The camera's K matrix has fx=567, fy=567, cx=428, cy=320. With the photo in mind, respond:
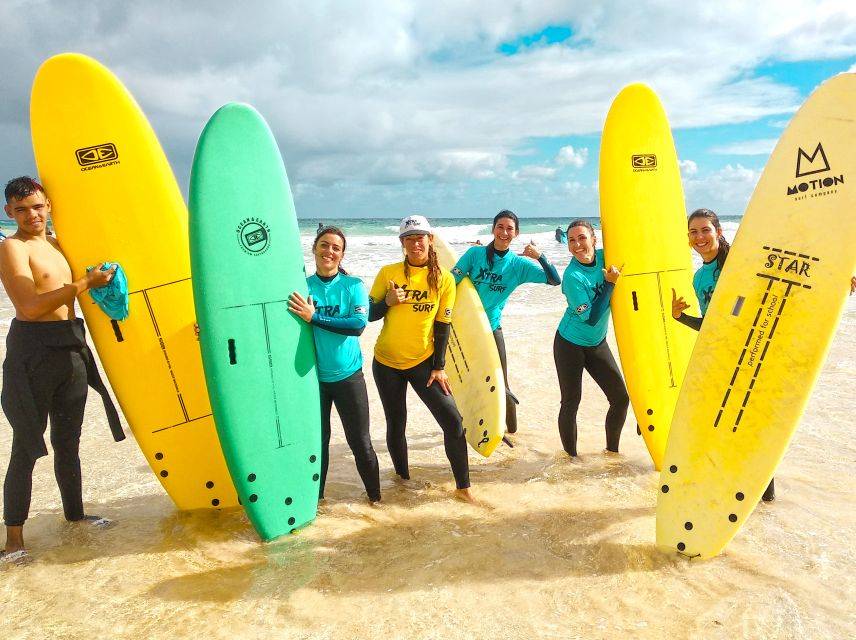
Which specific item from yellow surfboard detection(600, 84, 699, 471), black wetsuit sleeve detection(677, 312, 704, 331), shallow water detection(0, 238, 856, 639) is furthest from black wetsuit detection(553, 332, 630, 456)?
black wetsuit sleeve detection(677, 312, 704, 331)

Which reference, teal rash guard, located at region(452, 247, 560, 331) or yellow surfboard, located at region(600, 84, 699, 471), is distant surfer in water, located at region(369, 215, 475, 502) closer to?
teal rash guard, located at region(452, 247, 560, 331)

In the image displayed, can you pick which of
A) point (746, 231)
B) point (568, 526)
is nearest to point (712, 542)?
point (568, 526)

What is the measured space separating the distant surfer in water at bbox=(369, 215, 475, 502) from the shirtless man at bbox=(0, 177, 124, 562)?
1533 millimetres

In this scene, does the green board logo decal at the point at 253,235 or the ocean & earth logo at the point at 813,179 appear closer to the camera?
the ocean & earth logo at the point at 813,179

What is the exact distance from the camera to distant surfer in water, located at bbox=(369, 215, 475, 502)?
10.9 ft

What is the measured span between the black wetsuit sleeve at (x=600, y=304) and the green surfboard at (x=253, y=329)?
179 centimetres

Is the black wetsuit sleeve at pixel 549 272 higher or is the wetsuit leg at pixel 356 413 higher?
the black wetsuit sleeve at pixel 549 272

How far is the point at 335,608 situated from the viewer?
2418mm

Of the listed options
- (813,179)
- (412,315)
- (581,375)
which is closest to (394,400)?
(412,315)

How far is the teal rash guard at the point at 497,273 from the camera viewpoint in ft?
14.0

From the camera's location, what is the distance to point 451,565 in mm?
2725

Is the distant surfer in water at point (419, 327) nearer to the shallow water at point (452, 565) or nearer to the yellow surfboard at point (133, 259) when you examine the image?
the shallow water at point (452, 565)

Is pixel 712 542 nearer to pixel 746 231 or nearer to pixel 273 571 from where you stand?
pixel 746 231

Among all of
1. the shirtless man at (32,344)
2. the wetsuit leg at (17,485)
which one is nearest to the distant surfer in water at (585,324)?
the shirtless man at (32,344)
